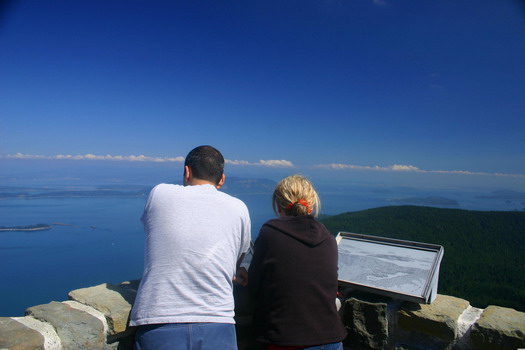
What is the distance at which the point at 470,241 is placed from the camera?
35.7 meters

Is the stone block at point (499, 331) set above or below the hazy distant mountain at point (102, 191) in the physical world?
above

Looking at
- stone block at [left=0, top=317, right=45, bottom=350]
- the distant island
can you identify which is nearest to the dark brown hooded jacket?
stone block at [left=0, top=317, right=45, bottom=350]

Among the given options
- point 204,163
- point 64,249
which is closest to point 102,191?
point 64,249

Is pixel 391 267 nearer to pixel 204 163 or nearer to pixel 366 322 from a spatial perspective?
pixel 366 322

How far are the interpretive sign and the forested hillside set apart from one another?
2600cm

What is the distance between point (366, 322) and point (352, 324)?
0.35 ft

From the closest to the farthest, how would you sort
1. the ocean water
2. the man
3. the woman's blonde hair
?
the man, the woman's blonde hair, the ocean water

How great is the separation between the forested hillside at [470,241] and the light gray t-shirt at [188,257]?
27369 millimetres

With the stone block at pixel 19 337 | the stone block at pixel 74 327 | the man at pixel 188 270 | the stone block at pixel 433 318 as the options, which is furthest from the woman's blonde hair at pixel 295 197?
the stone block at pixel 19 337

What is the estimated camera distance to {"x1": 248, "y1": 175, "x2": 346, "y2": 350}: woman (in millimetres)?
1730

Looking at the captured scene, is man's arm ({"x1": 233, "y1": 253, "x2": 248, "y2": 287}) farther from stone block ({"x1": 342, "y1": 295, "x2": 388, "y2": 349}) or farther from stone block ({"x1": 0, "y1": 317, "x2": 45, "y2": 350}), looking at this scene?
stone block ({"x1": 0, "y1": 317, "x2": 45, "y2": 350})

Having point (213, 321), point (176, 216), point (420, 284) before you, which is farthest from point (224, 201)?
point (420, 284)

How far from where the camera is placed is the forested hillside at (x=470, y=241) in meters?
25.6

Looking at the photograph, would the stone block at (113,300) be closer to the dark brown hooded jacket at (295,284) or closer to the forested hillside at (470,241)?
the dark brown hooded jacket at (295,284)
